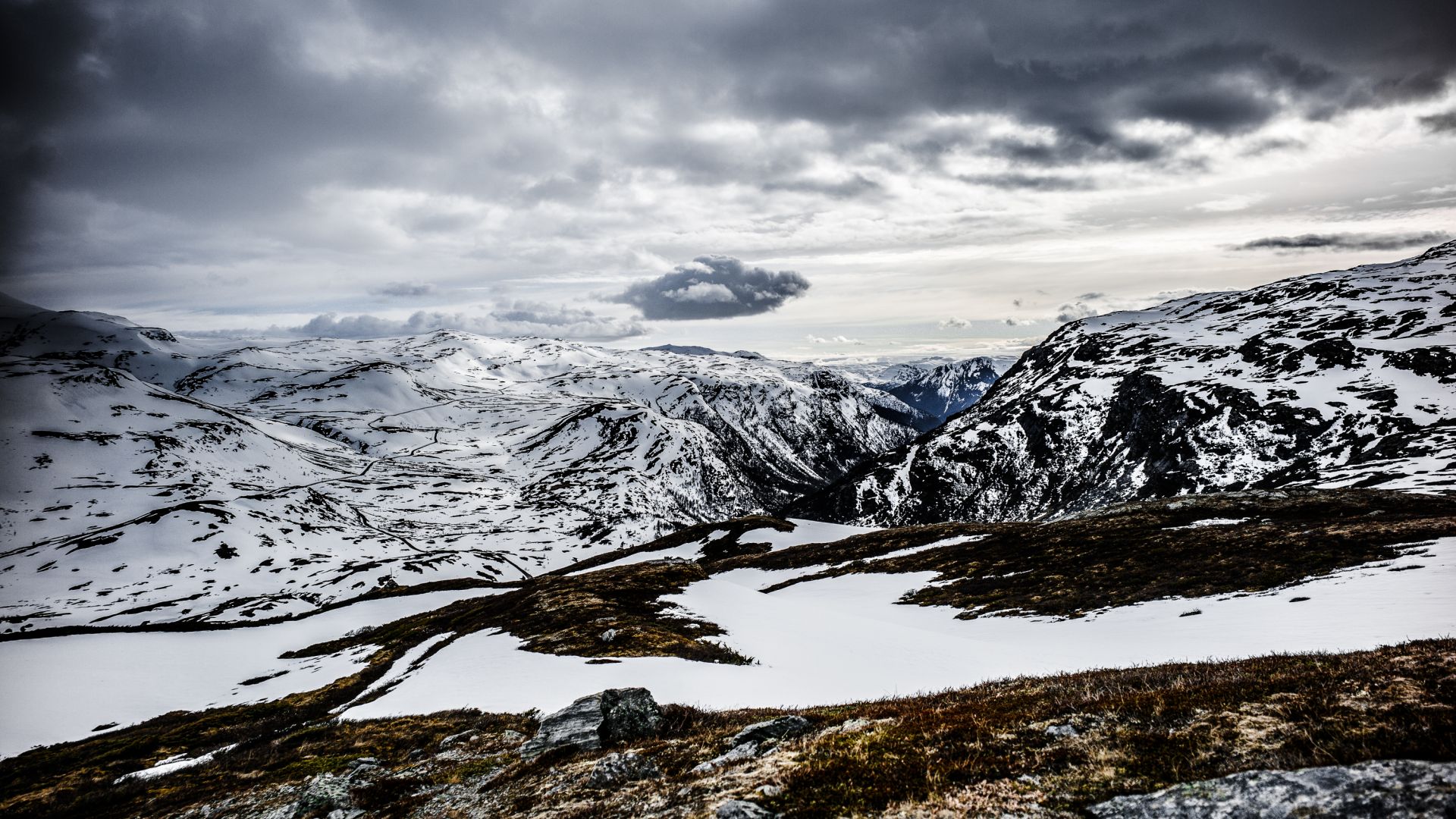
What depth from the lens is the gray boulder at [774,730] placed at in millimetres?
15109

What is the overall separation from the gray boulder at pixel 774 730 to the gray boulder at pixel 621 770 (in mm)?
2259

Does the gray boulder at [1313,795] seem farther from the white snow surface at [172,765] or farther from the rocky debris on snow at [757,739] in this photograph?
the white snow surface at [172,765]

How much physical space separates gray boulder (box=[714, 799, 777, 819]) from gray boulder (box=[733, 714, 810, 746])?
18.0ft

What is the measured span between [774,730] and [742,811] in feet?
21.0

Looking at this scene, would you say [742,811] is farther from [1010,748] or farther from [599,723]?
[599,723]

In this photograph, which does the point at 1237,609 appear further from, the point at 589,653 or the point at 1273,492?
the point at 1273,492

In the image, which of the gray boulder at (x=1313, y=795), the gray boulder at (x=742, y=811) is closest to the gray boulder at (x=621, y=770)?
the gray boulder at (x=742, y=811)

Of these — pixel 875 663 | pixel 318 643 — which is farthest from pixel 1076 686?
pixel 318 643

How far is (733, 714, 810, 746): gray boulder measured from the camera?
49.6ft

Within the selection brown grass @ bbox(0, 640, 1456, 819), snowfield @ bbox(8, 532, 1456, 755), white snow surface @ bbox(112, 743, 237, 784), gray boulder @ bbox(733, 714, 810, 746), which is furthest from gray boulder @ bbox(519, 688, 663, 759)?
white snow surface @ bbox(112, 743, 237, 784)

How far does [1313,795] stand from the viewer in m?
6.86

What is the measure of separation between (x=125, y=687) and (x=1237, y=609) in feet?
330

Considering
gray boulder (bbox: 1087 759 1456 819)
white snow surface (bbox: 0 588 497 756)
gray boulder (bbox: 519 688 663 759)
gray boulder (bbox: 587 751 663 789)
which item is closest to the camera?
gray boulder (bbox: 1087 759 1456 819)

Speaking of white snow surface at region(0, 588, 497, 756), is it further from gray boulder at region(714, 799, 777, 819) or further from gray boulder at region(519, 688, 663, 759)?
gray boulder at region(714, 799, 777, 819)
